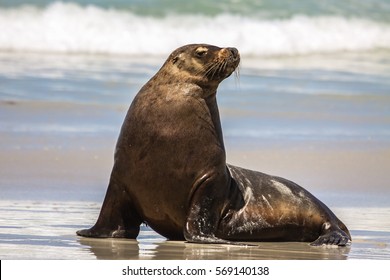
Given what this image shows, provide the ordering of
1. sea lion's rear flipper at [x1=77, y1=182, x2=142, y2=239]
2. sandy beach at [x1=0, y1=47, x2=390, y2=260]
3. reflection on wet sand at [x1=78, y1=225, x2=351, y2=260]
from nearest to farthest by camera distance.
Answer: reflection on wet sand at [x1=78, y1=225, x2=351, y2=260]
sandy beach at [x1=0, y1=47, x2=390, y2=260]
sea lion's rear flipper at [x1=77, y1=182, x2=142, y2=239]

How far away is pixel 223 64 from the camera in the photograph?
8.05 metres

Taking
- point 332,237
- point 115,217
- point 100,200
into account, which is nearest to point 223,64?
point 115,217

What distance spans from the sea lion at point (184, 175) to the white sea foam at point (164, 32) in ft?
49.5

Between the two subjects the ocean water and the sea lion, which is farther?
the ocean water

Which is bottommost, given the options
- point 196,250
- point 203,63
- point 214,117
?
point 196,250

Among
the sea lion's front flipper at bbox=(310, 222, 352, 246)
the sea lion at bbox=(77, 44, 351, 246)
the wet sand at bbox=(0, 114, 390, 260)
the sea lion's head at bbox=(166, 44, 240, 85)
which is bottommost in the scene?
the wet sand at bbox=(0, 114, 390, 260)

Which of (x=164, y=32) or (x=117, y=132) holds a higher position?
(x=164, y=32)

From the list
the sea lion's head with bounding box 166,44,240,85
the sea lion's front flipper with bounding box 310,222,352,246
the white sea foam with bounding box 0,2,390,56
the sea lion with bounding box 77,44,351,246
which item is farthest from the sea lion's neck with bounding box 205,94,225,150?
the white sea foam with bounding box 0,2,390,56

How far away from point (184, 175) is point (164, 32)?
1803 cm

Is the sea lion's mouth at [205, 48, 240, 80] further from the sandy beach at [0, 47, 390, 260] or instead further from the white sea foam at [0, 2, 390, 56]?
the white sea foam at [0, 2, 390, 56]

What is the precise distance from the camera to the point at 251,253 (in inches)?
284

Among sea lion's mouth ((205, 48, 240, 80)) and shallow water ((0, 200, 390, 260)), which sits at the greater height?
sea lion's mouth ((205, 48, 240, 80))

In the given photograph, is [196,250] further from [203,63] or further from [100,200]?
[100,200]

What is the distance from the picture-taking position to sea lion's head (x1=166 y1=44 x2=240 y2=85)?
8.04m
